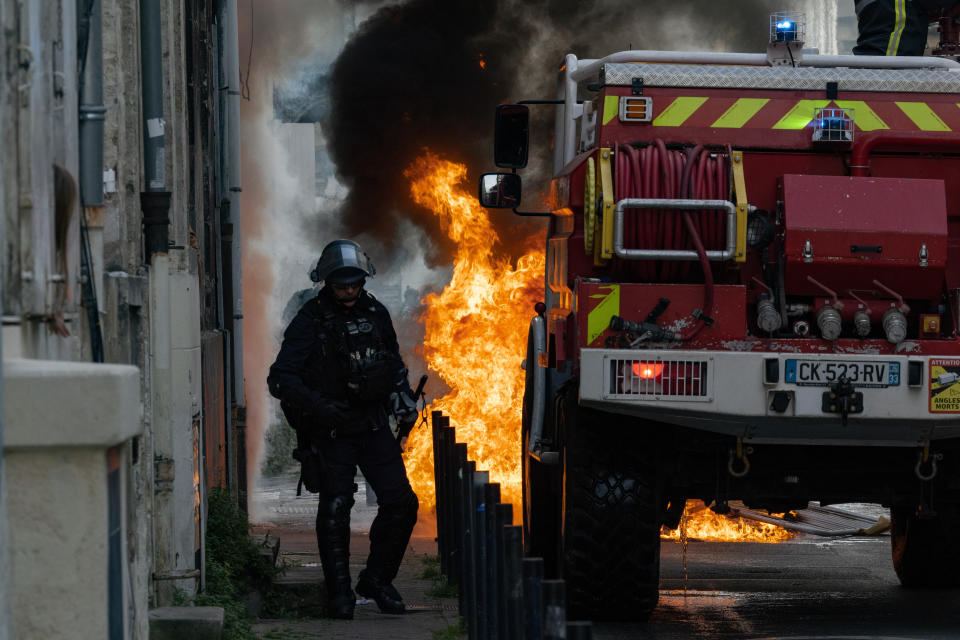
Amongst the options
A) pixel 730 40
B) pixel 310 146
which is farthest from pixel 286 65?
pixel 310 146

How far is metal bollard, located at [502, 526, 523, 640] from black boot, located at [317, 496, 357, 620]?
264cm

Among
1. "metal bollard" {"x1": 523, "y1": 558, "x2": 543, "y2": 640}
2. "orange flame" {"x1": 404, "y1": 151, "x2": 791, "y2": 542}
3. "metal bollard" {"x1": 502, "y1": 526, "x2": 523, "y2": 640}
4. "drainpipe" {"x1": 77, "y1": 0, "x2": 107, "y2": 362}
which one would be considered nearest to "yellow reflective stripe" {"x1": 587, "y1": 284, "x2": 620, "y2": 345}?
"metal bollard" {"x1": 502, "y1": 526, "x2": 523, "y2": 640}

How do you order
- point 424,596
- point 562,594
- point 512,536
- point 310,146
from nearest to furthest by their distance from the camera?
point 562,594 → point 512,536 → point 424,596 → point 310,146

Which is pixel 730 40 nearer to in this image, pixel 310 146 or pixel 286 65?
pixel 286 65

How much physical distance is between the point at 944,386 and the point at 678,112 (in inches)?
71.4

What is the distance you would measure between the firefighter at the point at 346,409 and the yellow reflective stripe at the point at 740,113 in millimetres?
1887

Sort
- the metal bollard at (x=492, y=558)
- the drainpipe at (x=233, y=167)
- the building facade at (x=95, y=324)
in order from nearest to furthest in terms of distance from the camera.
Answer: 1. the building facade at (x=95, y=324)
2. the metal bollard at (x=492, y=558)
3. the drainpipe at (x=233, y=167)

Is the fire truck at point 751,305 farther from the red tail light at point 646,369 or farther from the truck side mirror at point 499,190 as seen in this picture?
the truck side mirror at point 499,190

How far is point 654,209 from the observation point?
705 centimetres

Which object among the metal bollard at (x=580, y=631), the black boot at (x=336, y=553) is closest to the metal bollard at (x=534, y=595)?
the metal bollard at (x=580, y=631)

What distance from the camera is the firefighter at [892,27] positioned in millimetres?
9539

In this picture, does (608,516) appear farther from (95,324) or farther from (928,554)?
(95,324)

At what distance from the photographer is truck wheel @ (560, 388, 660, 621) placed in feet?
23.3

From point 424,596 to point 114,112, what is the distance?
12.2 feet
